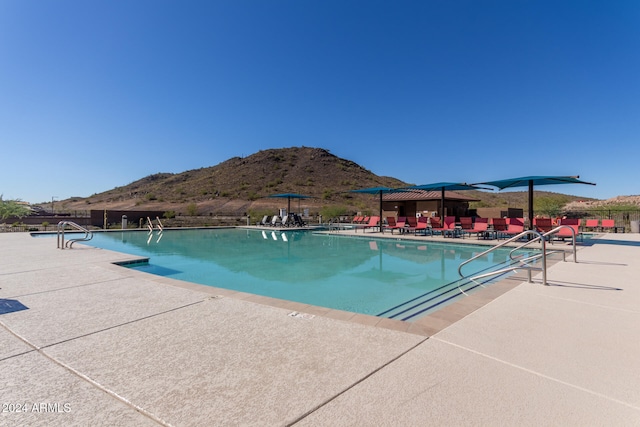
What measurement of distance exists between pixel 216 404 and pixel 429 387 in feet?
3.74

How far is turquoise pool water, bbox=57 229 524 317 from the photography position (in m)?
5.20

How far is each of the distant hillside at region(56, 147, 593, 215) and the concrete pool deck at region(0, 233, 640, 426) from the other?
30.2 metres

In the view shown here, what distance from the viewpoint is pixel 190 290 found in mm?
4133

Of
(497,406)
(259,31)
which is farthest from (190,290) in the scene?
(259,31)

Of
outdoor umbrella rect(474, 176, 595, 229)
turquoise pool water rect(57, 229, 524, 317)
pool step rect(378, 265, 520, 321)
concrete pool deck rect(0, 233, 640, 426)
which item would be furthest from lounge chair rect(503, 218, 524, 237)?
concrete pool deck rect(0, 233, 640, 426)

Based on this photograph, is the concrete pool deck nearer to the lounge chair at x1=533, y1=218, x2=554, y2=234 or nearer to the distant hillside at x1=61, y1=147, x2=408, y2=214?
the lounge chair at x1=533, y1=218, x2=554, y2=234

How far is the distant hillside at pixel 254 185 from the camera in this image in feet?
125

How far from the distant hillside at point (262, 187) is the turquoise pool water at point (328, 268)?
2266 centimetres

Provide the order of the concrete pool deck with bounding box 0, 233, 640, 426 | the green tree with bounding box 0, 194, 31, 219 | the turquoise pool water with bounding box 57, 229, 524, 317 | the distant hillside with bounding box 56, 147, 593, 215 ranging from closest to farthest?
the concrete pool deck with bounding box 0, 233, 640, 426
the turquoise pool water with bounding box 57, 229, 524, 317
the green tree with bounding box 0, 194, 31, 219
the distant hillside with bounding box 56, 147, 593, 215

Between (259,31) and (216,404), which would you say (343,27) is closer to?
(259,31)

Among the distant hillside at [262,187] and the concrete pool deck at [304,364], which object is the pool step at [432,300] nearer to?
the concrete pool deck at [304,364]

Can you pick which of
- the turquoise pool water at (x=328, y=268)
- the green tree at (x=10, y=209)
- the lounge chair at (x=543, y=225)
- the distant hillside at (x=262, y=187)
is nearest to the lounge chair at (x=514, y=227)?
the lounge chair at (x=543, y=225)

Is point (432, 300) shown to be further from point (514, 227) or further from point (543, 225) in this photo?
point (514, 227)

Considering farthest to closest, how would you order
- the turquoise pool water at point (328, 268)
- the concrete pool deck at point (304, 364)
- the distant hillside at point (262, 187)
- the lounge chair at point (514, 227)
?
the distant hillside at point (262, 187), the lounge chair at point (514, 227), the turquoise pool water at point (328, 268), the concrete pool deck at point (304, 364)
